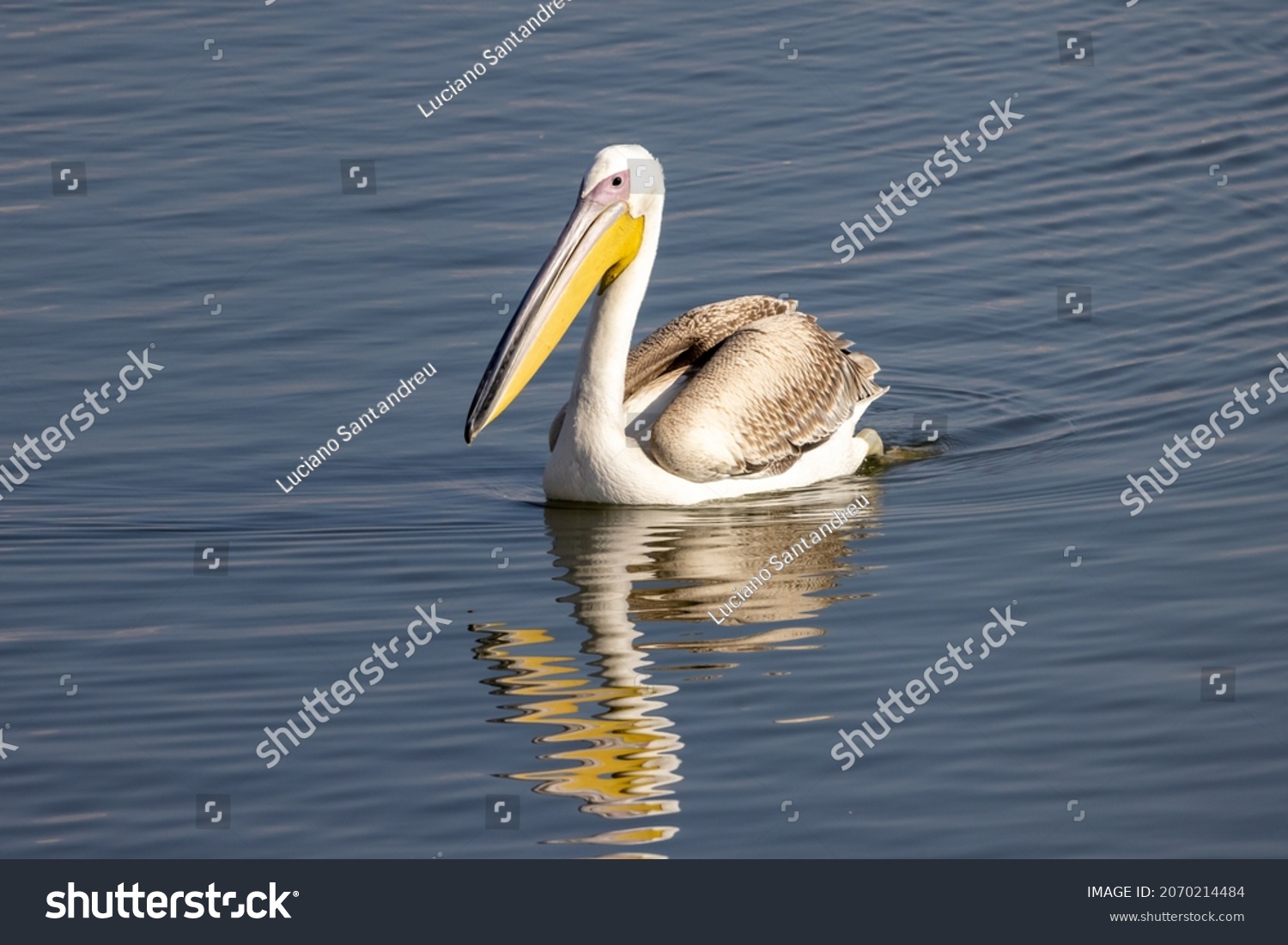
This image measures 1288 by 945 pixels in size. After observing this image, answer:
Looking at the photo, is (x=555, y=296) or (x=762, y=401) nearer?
(x=555, y=296)

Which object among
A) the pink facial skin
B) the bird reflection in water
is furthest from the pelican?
the bird reflection in water

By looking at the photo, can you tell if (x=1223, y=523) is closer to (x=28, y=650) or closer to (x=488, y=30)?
(x=28, y=650)

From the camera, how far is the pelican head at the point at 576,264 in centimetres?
840

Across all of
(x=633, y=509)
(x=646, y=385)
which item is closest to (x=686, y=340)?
(x=646, y=385)

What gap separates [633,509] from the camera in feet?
29.1

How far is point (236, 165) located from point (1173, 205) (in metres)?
6.03

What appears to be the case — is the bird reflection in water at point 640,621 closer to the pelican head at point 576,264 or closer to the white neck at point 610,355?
the white neck at point 610,355

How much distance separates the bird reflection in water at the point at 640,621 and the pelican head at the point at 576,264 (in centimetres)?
73

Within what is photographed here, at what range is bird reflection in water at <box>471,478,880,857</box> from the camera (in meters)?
6.25

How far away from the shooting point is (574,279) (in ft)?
28.1

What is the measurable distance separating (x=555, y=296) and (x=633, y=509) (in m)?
1.04

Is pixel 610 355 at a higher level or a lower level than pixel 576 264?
lower

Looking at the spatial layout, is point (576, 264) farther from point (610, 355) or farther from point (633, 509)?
point (633, 509)

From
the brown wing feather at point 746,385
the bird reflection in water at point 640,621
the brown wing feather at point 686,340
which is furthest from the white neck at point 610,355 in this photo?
the brown wing feather at point 686,340
